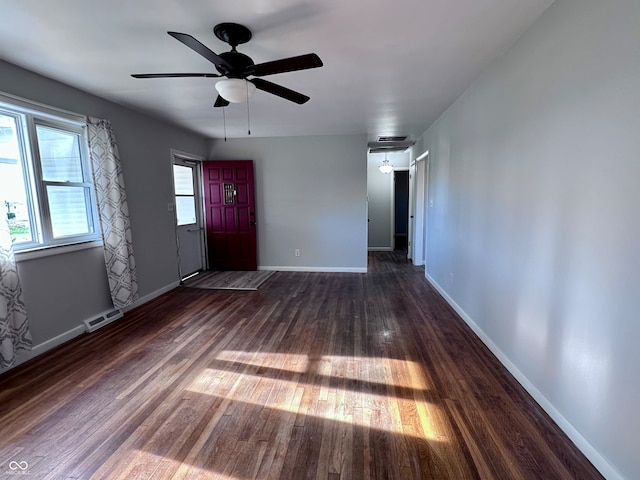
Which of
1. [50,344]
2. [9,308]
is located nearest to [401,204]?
[50,344]

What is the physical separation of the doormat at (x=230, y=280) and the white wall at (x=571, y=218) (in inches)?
136

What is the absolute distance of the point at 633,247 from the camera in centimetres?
134

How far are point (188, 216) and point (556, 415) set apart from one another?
18.0 ft

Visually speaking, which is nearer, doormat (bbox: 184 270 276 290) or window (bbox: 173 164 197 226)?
doormat (bbox: 184 270 276 290)

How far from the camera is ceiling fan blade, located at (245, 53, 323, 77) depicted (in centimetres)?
190

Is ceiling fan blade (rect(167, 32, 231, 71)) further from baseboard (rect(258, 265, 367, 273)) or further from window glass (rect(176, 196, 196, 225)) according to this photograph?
baseboard (rect(258, 265, 367, 273))

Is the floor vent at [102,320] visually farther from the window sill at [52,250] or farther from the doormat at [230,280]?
the doormat at [230,280]

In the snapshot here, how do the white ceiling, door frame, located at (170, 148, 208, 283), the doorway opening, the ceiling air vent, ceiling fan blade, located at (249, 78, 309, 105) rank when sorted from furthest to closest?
the doorway opening, the ceiling air vent, door frame, located at (170, 148, 208, 283), ceiling fan blade, located at (249, 78, 309, 105), the white ceiling

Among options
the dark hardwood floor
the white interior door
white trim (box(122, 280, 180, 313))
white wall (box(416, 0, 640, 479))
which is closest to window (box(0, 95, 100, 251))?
white trim (box(122, 280, 180, 313))

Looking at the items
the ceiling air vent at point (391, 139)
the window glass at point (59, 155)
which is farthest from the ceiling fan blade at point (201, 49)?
the ceiling air vent at point (391, 139)

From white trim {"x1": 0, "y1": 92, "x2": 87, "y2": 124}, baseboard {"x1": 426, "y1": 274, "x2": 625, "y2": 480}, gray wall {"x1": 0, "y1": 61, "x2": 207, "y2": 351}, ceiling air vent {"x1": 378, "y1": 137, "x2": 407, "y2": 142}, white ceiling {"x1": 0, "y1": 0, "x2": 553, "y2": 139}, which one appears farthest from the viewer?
ceiling air vent {"x1": 378, "y1": 137, "x2": 407, "y2": 142}

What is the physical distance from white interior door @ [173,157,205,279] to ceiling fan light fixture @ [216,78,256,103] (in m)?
3.25

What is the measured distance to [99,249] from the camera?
345 centimetres

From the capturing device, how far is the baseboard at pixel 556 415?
1482 mm
